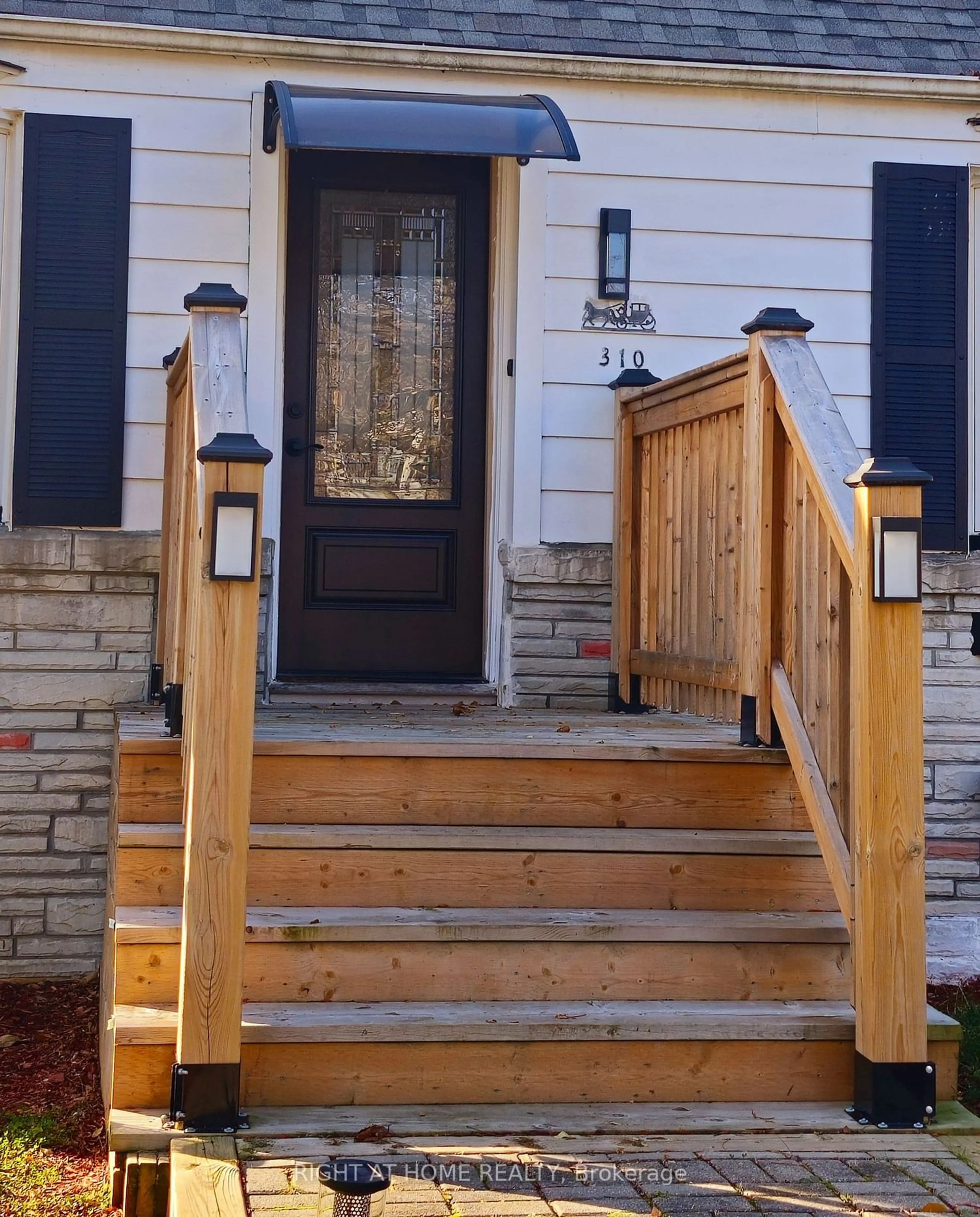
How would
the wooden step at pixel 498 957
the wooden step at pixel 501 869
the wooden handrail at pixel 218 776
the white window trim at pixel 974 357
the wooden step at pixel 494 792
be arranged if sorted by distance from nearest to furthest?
the wooden handrail at pixel 218 776, the wooden step at pixel 498 957, the wooden step at pixel 501 869, the wooden step at pixel 494 792, the white window trim at pixel 974 357

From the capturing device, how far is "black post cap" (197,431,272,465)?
3.18m

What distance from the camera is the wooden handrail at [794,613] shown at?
3271mm

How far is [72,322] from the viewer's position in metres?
5.35

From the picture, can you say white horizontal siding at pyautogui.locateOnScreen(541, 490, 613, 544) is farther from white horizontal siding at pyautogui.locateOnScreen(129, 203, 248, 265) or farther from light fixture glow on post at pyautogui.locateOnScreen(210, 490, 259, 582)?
light fixture glow on post at pyautogui.locateOnScreen(210, 490, 259, 582)

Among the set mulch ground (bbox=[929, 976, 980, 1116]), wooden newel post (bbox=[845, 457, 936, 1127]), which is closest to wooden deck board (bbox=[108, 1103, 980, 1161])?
wooden newel post (bbox=[845, 457, 936, 1127])

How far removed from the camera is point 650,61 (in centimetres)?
563

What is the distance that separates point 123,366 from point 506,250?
1634 mm

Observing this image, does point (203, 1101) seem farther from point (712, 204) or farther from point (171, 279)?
point (712, 204)

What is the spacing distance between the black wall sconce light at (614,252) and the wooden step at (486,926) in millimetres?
2831

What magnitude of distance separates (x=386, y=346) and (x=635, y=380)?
111 cm

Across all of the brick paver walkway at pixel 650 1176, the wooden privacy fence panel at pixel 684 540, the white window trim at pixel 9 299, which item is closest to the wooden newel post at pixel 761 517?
the wooden privacy fence panel at pixel 684 540

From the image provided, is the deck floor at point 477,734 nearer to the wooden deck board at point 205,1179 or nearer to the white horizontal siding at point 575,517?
the white horizontal siding at point 575,517

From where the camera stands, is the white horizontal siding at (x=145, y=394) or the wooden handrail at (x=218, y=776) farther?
the white horizontal siding at (x=145, y=394)

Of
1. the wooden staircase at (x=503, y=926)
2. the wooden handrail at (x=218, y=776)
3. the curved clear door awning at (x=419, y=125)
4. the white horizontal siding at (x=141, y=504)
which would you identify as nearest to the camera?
the wooden handrail at (x=218, y=776)
